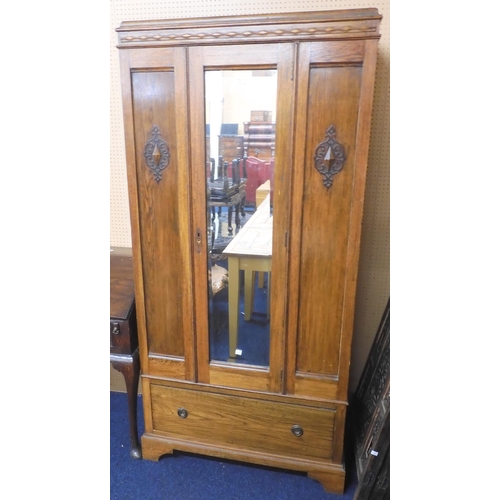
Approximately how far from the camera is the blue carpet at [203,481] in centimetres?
158

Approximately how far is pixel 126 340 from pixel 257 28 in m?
1.33

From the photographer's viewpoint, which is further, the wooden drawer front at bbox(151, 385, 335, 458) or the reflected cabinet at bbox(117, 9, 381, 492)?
the wooden drawer front at bbox(151, 385, 335, 458)

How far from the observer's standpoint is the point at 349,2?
1.51 metres

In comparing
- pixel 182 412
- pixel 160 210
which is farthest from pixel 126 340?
pixel 160 210

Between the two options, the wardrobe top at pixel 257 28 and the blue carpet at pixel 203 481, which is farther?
the blue carpet at pixel 203 481

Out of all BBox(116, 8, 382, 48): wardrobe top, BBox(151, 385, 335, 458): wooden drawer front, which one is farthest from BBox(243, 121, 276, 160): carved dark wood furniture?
BBox(151, 385, 335, 458): wooden drawer front

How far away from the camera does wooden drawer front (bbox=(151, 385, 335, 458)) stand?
1.53 m

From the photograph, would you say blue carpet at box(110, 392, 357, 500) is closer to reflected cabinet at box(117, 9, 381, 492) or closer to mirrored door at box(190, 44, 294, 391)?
reflected cabinet at box(117, 9, 381, 492)

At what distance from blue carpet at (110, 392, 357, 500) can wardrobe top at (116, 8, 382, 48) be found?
70.2 inches

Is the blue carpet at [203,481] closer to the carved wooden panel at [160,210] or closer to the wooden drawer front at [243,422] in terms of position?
the wooden drawer front at [243,422]

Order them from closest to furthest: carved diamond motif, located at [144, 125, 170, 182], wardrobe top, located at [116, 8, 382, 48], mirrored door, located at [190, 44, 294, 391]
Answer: wardrobe top, located at [116, 8, 382, 48]
mirrored door, located at [190, 44, 294, 391]
carved diamond motif, located at [144, 125, 170, 182]

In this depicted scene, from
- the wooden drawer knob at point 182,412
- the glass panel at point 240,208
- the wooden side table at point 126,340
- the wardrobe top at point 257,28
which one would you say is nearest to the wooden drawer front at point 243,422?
the wooden drawer knob at point 182,412

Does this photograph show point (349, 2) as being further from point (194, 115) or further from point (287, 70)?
point (194, 115)
